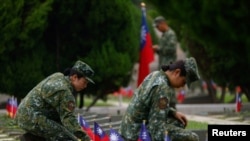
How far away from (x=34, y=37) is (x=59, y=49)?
1145mm

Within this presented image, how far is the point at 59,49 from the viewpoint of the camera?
19.0m

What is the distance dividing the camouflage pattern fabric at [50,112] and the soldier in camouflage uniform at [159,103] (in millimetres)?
848

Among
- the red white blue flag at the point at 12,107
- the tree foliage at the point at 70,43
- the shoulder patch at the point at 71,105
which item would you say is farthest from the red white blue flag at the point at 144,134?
the tree foliage at the point at 70,43

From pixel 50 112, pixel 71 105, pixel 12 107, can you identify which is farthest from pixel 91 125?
pixel 71 105

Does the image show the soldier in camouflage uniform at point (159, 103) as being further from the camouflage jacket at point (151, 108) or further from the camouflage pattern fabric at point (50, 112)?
the camouflage pattern fabric at point (50, 112)

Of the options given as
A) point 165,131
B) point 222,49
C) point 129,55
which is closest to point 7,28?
point 129,55

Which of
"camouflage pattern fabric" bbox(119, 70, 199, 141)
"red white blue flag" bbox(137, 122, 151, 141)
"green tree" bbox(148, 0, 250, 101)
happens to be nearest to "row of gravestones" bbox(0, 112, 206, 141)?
"camouflage pattern fabric" bbox(119, 70, 199, 141)

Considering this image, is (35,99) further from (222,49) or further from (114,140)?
(222,49)

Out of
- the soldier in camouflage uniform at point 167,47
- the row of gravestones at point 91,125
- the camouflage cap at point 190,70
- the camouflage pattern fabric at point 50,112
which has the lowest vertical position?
the row of gravestones at point 91,125

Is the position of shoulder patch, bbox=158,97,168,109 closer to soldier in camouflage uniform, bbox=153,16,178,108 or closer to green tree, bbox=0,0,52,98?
soldier in camouflage uniform, bbox=153,16,178,108

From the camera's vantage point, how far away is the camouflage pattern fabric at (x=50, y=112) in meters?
8.88

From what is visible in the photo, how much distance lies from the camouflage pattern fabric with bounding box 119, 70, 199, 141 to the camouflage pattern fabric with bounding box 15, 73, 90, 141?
0.85 m

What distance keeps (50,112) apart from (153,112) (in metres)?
1.65

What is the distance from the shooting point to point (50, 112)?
9.08 meters
